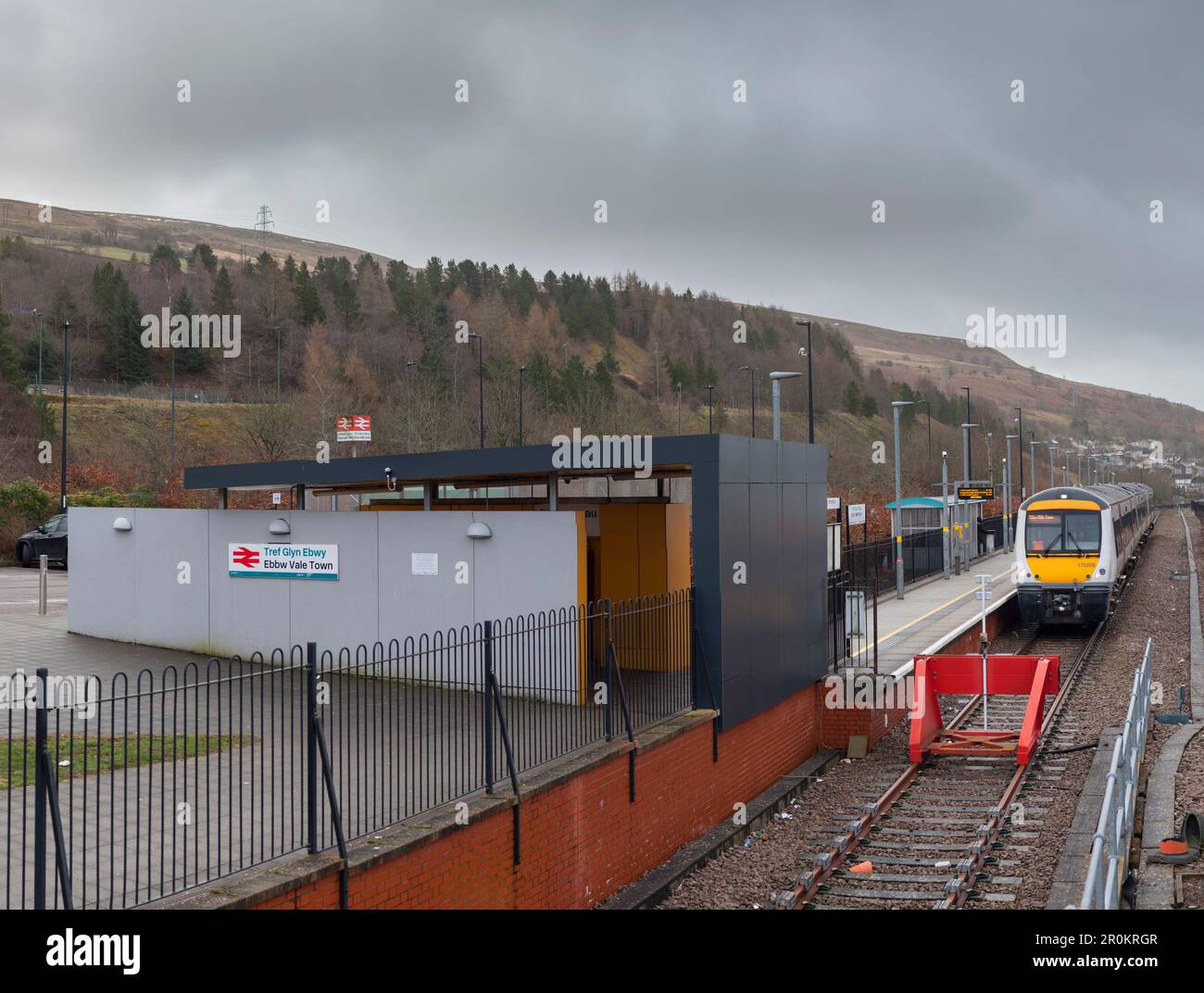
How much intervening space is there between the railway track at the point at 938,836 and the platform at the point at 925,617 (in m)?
3.19

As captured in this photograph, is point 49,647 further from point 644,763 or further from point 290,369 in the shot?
A: point 290,369

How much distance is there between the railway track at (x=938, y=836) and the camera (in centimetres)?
1021

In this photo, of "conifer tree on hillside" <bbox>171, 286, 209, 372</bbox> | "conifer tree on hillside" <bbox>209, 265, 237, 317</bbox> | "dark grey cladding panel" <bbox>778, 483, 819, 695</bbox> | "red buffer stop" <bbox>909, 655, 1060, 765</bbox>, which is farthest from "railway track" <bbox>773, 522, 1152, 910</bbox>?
"conifer tree on hillside" <bbox>209, 265, 237, 317</bbox>

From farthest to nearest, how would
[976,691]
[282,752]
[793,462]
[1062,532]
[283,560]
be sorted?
[1062,532]
[976,691]
[793,462]
[283,560]
[282,752]

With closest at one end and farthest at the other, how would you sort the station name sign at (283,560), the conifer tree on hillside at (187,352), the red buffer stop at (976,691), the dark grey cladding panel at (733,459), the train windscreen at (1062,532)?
1. the dark grey cladding panel at (733,459)
2. the station name sign at (283,560)
3. the red buffer stop at (976,691)
4. the train windscreen at (1062,532)
5. the conifer tree on hillside at (187,352)

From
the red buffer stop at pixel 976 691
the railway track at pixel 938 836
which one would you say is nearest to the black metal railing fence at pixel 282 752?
the railway track at pixel 938 836

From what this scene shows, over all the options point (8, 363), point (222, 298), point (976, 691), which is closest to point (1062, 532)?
point (976, 691)

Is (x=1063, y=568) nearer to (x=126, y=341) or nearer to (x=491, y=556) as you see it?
(x=491, y=556)

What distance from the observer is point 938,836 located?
39.5 feet

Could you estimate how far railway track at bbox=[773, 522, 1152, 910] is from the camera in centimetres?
1021

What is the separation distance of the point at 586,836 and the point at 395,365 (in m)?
79.7

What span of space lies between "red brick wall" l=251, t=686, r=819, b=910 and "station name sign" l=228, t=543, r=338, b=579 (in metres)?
5.35

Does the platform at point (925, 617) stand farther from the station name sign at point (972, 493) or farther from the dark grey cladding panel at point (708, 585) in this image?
the dark grey cladding panel at point (708, 585)
